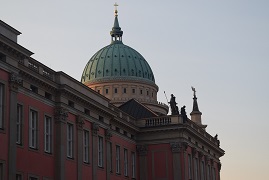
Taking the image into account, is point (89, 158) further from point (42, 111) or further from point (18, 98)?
point (18, 98)

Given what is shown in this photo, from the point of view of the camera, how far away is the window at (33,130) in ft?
172

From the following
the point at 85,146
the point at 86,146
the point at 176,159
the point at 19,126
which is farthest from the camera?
the point at 176,159

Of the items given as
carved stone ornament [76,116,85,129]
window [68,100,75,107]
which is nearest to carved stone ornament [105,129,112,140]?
carved stone ornament [76,116,85,129]

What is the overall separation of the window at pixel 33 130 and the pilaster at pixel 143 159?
26.4 meters

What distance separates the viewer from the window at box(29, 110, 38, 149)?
52.4 metres

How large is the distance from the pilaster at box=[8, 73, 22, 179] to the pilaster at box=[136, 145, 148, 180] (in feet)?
104

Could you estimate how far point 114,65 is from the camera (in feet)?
354

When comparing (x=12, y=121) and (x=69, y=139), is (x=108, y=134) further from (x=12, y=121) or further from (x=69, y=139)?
(x=12, y=121)

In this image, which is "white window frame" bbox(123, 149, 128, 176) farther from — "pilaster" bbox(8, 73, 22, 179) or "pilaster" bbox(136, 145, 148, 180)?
"pilaster" bbox(8, 73, 22, 179)

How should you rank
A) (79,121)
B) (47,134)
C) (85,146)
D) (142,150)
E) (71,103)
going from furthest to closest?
(142,150), (85,146), (79,121), (71,103), (47,134)

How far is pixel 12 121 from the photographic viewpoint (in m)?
47.1

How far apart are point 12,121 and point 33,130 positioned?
613 cm

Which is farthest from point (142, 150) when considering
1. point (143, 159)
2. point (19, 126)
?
point (19, 126)

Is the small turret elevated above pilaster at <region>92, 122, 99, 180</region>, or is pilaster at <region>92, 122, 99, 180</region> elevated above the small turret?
the small turret
